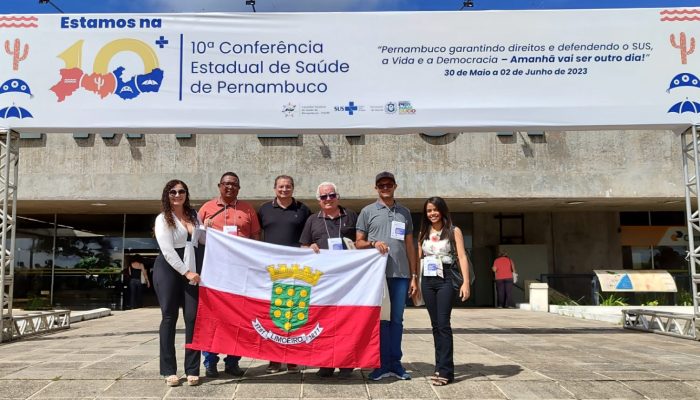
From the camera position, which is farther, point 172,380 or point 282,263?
point 282,263

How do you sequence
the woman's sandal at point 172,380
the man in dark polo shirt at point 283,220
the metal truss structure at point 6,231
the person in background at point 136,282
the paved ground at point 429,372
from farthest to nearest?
the person in background at point 136,282
the metal truss structure at point 6,231
the man in dark polo shirt at point 283,220
the woman's sandal at point 172,380
the paved ground at point 429,372

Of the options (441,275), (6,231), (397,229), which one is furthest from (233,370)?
(6,231)

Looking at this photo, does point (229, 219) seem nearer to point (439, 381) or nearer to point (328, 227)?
point (328, 227)

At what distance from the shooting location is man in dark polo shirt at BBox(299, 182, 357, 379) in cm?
530

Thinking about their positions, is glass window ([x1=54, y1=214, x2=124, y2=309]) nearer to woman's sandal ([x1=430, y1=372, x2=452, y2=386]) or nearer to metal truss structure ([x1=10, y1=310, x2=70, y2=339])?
metal truss structure ([x1=10, y1=310, x2=70, y2=339])

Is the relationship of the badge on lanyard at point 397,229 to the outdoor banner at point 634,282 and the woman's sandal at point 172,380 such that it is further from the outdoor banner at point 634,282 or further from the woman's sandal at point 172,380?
the outdoor banner at point 634,282

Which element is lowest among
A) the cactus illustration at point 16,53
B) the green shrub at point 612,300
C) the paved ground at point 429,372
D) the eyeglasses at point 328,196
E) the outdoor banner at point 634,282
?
the green shrub at point 612,300

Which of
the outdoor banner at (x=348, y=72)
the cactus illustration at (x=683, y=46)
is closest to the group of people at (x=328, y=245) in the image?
the outdoor banner at (x=348, y=72)

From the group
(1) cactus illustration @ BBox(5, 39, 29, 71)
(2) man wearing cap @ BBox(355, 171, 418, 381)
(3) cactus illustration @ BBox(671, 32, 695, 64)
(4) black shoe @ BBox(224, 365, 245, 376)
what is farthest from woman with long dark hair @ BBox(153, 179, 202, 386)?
(3) cactus illustration @ BBox(671, 32, 695, 64)

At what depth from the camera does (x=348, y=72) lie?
8.36 m

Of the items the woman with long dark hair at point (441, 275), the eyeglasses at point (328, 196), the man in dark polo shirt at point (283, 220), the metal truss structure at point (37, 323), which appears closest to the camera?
the woman with long dark hair at point (441, 275)

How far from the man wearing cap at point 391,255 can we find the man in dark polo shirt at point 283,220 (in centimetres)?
63

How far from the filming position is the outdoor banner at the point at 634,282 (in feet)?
51.5

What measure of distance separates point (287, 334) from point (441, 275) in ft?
4.76
